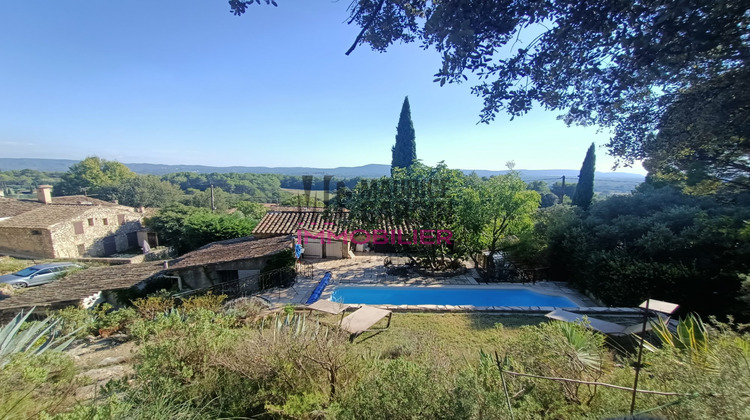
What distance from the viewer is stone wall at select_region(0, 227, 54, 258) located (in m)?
23.0

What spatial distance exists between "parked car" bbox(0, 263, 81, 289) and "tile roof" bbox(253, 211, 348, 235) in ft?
40.9

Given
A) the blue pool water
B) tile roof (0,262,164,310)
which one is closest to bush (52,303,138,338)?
tile roof (0,262,164,310)

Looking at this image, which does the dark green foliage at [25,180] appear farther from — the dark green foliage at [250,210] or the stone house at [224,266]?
the stone house at [224,266]

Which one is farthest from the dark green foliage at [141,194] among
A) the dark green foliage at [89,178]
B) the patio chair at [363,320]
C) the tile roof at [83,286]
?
the patio chair at [363,320]

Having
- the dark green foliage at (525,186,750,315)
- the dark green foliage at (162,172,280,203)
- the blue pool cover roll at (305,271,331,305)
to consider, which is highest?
the dark green foliage at (525,186,750,315)

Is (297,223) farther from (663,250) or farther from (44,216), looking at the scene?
(44,216)

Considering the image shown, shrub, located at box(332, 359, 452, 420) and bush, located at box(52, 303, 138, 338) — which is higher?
shrub, located at box(332, 359, 452, 420)

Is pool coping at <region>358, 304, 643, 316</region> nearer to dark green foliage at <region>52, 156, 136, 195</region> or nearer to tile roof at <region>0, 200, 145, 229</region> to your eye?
tile roof at <region>0, 200, 145, 229</region>

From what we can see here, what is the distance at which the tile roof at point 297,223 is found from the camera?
16.7 meters

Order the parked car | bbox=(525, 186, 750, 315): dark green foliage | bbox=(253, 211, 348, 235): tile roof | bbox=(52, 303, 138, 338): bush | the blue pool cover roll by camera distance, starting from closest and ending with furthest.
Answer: bbox=(52, 303, 138, 338): bush
bbox=(525, 186, 750, 315): dark green foliage
the blue pool cover roll
the parked car
bbox=(253, 211, 348, 235): tile roof

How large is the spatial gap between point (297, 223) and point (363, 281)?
744cm

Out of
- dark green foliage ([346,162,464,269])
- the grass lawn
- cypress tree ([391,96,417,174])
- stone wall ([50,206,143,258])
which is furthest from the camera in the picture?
cypress tree ([391,96,417,174])

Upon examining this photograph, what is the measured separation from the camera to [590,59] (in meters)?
2.81

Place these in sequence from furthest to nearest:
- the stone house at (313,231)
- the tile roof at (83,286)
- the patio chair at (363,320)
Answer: the stone house at (313,231) → the tile roof at (83,286) → the patio chair at (363,320)
